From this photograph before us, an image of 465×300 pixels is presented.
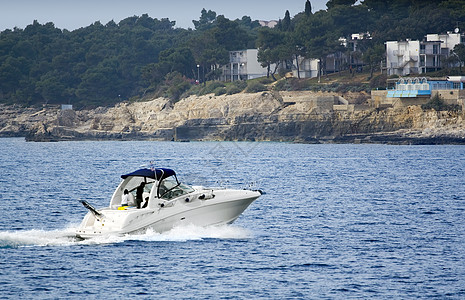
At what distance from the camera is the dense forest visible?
144875mm

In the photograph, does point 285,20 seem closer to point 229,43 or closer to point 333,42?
point 229,43

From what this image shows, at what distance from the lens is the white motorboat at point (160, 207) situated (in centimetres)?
3066

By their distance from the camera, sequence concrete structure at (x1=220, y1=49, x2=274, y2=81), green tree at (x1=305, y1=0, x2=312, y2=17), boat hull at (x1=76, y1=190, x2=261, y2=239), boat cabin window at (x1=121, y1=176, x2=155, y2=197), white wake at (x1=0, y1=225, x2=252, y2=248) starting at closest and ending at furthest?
boat hull at (x1=76, y1=190, x2=261, y2=239) → white wake at (x1=0, y1=225, x2=252, y2=248) → boat cabin window at (x1=121, y1=176, x2=155, y2=197) → concrete structure at (x1=220, y1=49, x2=274, y2=81) → green tree at (x1=305, y1=0, x2=312, y2=17)

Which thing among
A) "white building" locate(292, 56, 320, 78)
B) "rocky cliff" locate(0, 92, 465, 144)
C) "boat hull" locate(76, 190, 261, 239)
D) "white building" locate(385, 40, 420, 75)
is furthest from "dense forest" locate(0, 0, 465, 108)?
"boat hull" locate(76, 190, 261, 239)

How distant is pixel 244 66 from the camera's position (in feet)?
516

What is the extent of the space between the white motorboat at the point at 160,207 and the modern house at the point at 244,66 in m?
123

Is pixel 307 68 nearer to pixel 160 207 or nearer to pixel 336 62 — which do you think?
pixel 336 62

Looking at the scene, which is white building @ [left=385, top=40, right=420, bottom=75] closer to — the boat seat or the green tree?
the green tree

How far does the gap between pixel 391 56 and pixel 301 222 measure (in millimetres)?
102386

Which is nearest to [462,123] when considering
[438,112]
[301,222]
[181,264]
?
[438,112]

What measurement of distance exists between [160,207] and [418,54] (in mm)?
109640

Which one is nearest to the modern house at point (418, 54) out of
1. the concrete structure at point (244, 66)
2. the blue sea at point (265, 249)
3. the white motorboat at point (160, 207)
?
the concrete structure at point (244, 66)

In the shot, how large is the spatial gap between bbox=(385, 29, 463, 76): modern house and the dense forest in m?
2.59

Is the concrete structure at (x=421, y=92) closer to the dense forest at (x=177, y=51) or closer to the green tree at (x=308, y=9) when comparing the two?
the dense forest at (x=177, y=51)
